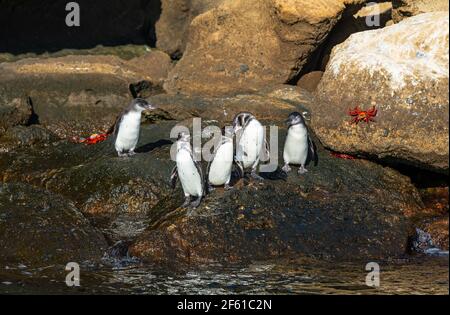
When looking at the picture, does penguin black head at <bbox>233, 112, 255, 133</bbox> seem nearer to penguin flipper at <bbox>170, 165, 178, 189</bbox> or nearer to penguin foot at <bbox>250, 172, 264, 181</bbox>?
penguin foot at <bbox>250, 172, 264, 181</bbox>

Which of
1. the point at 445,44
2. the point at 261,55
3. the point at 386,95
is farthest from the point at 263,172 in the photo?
the point at 261,55

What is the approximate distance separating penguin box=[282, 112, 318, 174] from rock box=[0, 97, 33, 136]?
18.2ft

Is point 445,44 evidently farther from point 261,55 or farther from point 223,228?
point 261,55

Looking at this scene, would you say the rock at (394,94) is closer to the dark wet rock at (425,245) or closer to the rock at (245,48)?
the dark wet rock at (425,245)

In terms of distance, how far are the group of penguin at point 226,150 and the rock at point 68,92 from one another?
3061 mm

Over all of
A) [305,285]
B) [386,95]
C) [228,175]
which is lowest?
[305,285]

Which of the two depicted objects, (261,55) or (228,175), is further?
(261,55)

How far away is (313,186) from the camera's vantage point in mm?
12391

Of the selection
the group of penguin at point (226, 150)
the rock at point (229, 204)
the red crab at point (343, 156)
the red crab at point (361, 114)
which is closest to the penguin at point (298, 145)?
the group of penguin at point (226, 150)

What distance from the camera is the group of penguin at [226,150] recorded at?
11.8m

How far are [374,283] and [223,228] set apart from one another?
2.07m

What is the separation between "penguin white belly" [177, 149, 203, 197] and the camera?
11.8 meters

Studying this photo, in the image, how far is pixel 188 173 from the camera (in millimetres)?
11758

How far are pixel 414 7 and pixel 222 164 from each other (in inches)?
217
